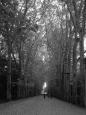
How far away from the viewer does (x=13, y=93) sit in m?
44.7

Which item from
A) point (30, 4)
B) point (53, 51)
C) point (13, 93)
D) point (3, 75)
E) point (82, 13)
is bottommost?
point (13, 93)

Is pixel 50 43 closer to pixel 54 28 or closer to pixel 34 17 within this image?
pixel 54 28

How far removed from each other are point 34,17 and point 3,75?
10858mm

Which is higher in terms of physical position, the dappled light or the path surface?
the dappled light

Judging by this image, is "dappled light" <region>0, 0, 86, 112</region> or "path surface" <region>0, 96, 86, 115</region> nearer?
"path surface" <region>0, 96, 86, 115</region>

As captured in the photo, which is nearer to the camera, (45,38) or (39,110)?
(39,110)

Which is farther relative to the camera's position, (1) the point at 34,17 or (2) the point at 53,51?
(2) the point at 53,51

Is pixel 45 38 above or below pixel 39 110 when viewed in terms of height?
above

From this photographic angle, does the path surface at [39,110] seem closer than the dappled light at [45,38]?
Yes

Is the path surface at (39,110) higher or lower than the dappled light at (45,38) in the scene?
lower

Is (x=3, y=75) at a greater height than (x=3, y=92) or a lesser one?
greater

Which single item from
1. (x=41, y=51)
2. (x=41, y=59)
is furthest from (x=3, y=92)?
(x=41, y=59)

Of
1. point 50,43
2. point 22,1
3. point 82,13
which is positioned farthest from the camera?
point 50,43

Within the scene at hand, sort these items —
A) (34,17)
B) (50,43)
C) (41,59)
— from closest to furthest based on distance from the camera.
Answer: (34,17)
(50,43)
(41,59)
